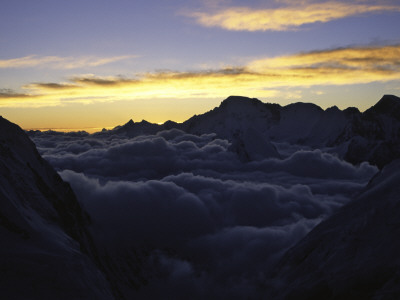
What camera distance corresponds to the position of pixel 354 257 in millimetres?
16547

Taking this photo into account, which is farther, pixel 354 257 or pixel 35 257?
pixel 354 257

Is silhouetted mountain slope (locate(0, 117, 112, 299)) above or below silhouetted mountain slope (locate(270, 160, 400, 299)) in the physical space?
above

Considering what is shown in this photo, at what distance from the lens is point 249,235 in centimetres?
12275

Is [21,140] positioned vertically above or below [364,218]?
above

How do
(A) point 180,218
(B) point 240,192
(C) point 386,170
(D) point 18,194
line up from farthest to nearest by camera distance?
1. (B) point 240,192
2. (A) point 180,218
3. (C) point 386,170
4. (D) point 18,194

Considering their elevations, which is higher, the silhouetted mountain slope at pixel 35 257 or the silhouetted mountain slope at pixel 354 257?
the silhouetted mountain slope at pixel 35 257

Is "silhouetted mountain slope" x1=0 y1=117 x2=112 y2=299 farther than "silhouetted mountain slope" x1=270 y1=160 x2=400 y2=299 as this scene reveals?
No

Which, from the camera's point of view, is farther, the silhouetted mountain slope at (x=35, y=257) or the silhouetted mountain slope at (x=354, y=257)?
the silhouetted mountain slope at (x=354, y=257)

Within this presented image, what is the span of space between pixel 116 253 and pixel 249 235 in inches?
1821

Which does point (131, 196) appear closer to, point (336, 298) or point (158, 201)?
point (158, 201)

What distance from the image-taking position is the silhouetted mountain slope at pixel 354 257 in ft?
47.0

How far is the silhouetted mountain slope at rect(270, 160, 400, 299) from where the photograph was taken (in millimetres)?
14312

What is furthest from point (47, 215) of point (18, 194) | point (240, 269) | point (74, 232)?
point (240, 269)

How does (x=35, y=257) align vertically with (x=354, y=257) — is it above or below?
above
